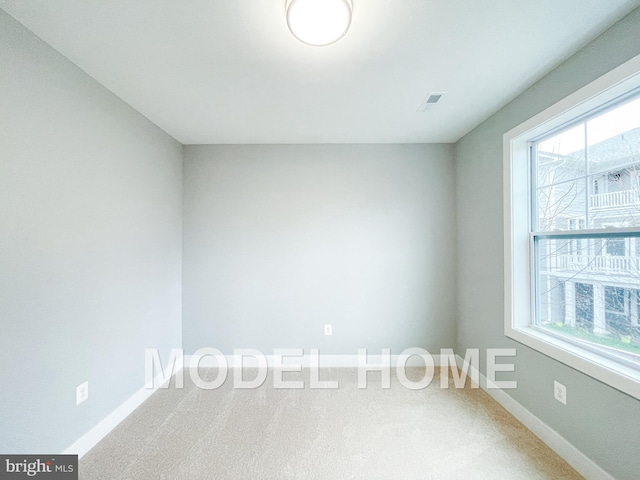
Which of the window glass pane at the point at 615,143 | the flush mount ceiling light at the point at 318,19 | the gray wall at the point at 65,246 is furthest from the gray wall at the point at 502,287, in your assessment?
the gray wall at the point at 65,246

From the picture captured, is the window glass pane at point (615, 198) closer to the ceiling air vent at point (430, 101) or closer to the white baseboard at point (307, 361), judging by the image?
the ceiling air vent at point (430, 101)

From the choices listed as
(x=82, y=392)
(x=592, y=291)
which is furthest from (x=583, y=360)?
(x=82, y=392)

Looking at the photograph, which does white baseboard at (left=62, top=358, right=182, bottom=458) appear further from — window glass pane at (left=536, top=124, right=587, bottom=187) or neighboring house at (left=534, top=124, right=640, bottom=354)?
window glass pane at (left=536, top=124, right=587, bottom=187)

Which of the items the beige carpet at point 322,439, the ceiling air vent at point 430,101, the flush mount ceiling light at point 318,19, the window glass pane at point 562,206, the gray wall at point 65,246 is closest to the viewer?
the flush mount ceiling light at point 318,19

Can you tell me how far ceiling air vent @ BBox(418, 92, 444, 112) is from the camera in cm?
200

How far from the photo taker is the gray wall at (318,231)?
9.92 feet

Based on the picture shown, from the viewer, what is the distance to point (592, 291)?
168 cm

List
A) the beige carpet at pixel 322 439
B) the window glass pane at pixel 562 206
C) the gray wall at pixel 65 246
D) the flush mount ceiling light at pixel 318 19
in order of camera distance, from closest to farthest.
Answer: the flush mount ceiling light at pixel 318 19
the gray wall at pixel 65 246
the beige carpet at pixel 322 439
the window glass pane at pixel 562 206

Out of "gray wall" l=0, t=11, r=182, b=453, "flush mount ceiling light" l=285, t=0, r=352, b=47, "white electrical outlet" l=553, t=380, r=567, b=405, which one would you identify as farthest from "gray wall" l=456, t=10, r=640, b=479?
"gray wall" l=0, t=11, r=182, b=453

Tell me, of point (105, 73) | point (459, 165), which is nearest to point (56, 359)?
point (105, 73)

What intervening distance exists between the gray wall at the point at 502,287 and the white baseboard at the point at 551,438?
4 centimetres

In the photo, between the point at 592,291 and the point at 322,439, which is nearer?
the point at 592,291

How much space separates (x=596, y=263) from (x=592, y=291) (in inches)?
7.2

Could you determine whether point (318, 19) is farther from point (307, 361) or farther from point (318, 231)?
point (307, 361)
